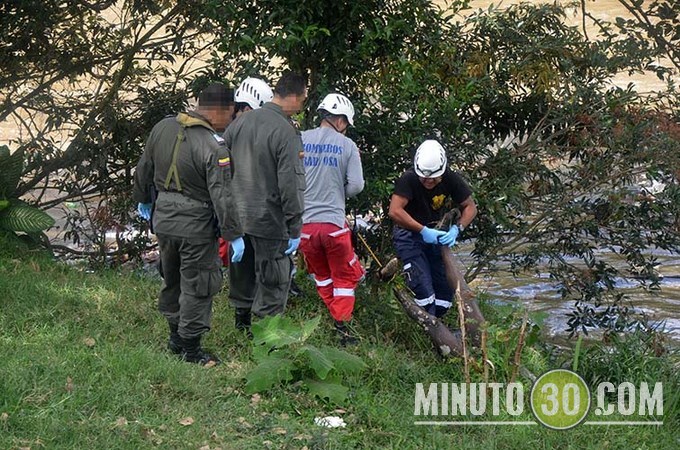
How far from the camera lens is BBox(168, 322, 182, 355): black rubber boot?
6.33 metres

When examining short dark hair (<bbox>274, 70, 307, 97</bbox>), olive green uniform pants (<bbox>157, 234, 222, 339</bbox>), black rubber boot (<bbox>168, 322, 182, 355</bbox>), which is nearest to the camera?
olive green uniform pants (<bbox>157, 234, 222, 339</bbox>)

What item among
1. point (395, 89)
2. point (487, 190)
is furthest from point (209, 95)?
point (487, 190)

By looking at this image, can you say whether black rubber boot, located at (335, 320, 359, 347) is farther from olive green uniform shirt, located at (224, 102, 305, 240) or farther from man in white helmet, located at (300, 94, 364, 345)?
olive green uniform shirt, located at (224, 102, 305, 240)

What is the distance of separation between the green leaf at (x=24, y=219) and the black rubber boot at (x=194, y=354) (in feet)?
9.44

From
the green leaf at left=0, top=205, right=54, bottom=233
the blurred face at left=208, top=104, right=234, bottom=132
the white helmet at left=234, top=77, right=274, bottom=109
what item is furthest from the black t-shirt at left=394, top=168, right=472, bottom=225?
the green leaf at left=0, top=205, right=54, bottom=233

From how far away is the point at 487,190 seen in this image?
8383 millimetres

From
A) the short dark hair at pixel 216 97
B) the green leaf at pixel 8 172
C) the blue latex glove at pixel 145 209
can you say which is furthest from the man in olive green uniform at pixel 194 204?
the green leaf at pixel 8 172

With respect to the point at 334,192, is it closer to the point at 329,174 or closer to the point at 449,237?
the point at 329,174

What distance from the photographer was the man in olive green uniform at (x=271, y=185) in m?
6.40

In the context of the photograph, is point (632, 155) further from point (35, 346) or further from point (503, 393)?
point (35, 346)

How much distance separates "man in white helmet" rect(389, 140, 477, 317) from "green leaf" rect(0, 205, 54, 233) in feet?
10.8

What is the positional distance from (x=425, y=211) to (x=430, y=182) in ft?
0.87

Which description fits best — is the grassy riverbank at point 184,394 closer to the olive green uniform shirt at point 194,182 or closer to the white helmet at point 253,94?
the olive green uniform shirt at point 194,182

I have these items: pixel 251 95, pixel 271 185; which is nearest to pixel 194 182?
pixel 271 185
